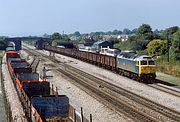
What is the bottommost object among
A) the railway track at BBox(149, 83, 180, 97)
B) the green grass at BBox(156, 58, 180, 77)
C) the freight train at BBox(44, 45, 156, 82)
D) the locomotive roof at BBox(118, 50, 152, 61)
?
the railway track at BBox(149, 83, 180, 97)

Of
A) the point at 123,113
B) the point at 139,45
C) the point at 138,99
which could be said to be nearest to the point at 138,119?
the point at 123,113

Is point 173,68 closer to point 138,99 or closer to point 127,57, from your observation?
point 127,57

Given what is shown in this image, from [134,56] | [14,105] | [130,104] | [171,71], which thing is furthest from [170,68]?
[14,105]

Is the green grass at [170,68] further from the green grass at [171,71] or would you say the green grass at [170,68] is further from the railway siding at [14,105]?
the railway siding at [14,105]

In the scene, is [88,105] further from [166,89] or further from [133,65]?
[133,65]

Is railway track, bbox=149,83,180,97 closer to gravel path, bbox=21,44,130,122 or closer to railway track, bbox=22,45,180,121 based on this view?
railway track, bbox=22,45,180,121

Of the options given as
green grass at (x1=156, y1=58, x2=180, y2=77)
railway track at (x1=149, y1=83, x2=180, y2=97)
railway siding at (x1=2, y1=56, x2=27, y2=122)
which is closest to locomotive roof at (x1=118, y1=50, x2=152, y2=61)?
railway track at (x1=149, y1=83, x2=180, y2=97)

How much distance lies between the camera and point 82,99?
100 ft

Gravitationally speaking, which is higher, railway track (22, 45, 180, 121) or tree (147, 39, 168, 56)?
tree (147, 39, 168, 56)

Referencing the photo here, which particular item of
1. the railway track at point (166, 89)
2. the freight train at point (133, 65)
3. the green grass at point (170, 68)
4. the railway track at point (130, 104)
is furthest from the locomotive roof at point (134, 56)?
the green grass at point (170, 68)

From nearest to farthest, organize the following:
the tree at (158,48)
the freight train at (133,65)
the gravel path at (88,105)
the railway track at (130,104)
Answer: the railway track at (130,104), the gravel path at (88,105), the freight train at (133,65), the tree at (158,48)

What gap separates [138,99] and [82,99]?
14.9 ft

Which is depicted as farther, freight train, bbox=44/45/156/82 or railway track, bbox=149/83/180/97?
freight train, bbox=44/45/156/82

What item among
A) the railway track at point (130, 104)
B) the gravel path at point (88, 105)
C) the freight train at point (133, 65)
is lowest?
the gravel path at point (88, 105)
